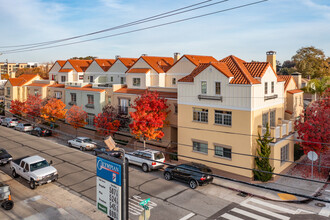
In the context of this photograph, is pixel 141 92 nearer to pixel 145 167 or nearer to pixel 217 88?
pixel 217 88

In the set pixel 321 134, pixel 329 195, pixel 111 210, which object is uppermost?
pixel 321 134

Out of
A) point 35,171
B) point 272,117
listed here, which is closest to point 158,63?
point 272,117

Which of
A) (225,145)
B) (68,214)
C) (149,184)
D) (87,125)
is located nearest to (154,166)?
(149,184)

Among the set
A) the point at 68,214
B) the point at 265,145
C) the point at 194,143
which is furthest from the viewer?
the point at 194,143

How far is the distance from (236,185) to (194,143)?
22.2ft

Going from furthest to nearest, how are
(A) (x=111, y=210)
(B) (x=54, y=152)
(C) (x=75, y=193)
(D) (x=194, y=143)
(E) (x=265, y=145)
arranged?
1. (B) (x=54, y=152)
2. (D) (x=194, y=143)
3. (E) (x=265, y=145)
4. (C) (x=75, y=193)
5. (A) (x=111, y=210)

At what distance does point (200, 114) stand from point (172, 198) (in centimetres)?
1067

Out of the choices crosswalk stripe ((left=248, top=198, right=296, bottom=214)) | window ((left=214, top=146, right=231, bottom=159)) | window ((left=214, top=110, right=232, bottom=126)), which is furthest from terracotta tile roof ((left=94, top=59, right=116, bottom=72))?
crosswalk stripe ((left=248, top=198, right=296, bottom=214))

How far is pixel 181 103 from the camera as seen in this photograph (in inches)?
1275

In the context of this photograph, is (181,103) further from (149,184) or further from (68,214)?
(68,214)

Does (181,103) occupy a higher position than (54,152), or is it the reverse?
(181,103)

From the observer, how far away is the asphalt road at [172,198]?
20.3 m

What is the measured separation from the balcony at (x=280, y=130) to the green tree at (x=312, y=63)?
3974 centimetres

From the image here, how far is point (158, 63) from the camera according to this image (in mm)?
46625
